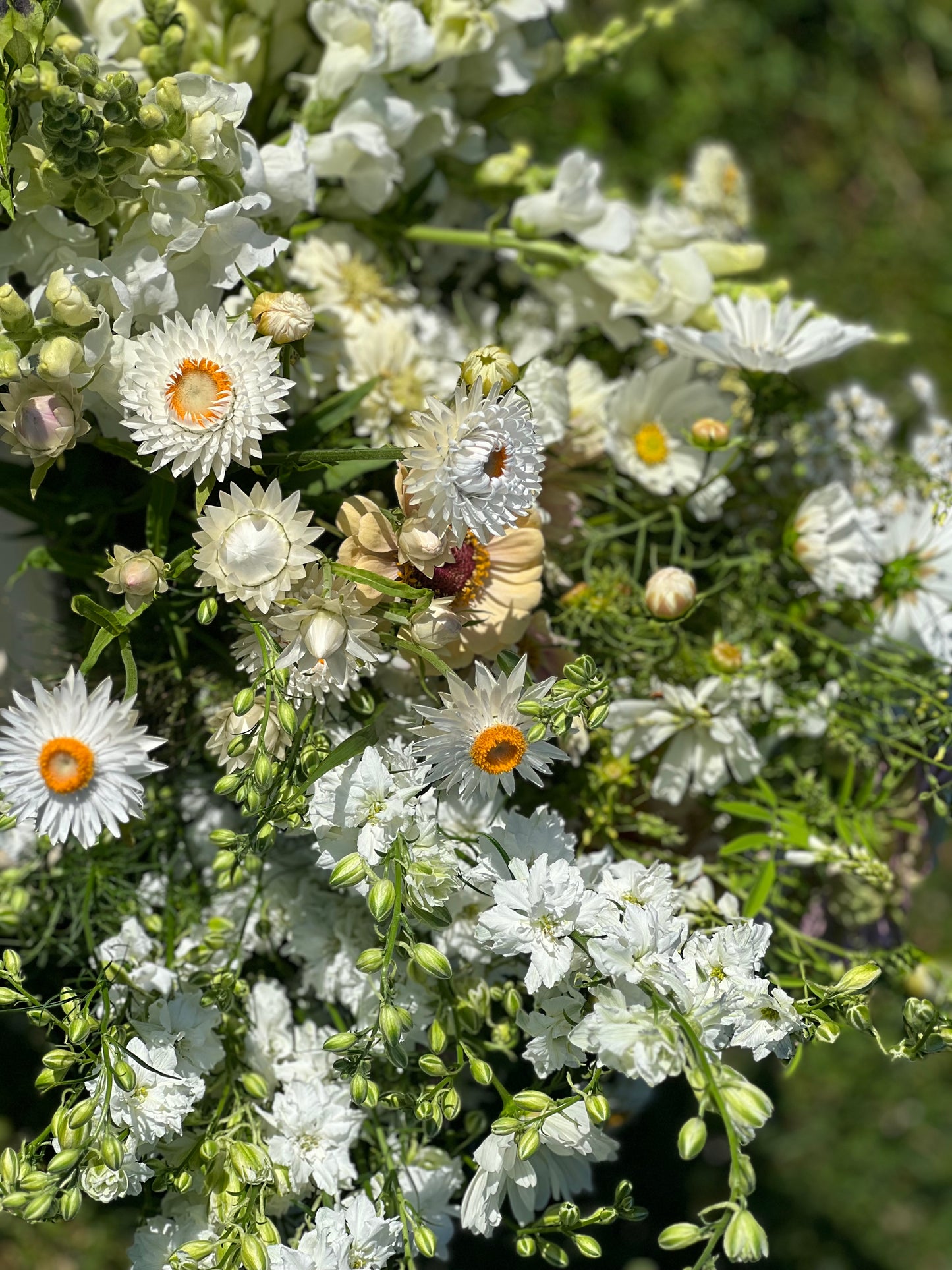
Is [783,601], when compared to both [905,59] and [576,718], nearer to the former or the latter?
[576,718]

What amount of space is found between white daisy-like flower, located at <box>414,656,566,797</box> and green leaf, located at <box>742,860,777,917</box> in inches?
6.8

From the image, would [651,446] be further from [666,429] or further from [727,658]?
[727,658]

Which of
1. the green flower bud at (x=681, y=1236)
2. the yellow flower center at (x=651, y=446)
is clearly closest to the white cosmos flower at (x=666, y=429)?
the yellow flower center at (x=651, y=446)

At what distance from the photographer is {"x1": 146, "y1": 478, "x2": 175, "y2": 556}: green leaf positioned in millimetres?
557

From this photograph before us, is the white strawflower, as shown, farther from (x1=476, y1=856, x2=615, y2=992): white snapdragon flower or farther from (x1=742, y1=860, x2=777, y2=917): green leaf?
(x1=742, y1=860, x2=777, y2=917): green leaf

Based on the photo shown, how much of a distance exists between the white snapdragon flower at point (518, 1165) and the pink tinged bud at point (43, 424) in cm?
37

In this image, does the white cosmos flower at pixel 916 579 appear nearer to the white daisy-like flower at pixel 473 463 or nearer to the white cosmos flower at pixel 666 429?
the white cosmos flower at pixel 666 429

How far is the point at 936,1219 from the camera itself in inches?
52.4

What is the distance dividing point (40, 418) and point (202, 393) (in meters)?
0.07

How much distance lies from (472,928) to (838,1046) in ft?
3.28

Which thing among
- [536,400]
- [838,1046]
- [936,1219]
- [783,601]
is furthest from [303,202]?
[936,1219]

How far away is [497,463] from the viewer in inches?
19.2

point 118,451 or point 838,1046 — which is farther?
point 838,1046

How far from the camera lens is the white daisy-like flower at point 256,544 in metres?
0.49
